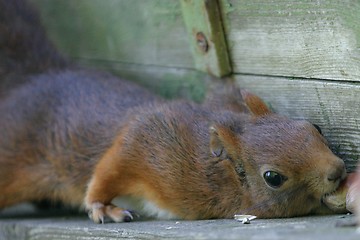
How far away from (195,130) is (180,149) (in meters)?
0.14

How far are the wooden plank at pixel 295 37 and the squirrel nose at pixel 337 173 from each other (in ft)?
1.59

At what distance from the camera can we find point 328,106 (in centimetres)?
432

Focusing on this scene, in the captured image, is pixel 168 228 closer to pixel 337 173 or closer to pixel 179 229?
pixel 179 229

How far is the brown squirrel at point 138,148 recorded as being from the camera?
404 cm

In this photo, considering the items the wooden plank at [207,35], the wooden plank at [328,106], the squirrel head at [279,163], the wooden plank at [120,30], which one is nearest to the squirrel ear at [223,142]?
the squirrel head at [279,163]

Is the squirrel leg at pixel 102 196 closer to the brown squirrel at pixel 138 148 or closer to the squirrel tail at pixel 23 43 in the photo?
the brown squirrel at pixel 138 148

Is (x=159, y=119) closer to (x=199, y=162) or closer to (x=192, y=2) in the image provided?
(x=199, y=162)

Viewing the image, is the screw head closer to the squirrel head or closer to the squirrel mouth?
the squirrel head

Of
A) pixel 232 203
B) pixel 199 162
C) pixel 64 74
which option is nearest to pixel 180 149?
pixel 199 162

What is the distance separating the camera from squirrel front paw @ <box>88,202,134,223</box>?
4465 mm

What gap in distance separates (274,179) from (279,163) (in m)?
→ 0.10

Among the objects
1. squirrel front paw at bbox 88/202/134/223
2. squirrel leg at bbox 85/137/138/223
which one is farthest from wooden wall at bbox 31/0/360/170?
squirrel front paw at bbox 88/202/134/223

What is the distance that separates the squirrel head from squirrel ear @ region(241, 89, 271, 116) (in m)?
0.05

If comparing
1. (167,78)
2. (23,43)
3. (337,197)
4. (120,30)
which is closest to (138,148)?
(167,78)
